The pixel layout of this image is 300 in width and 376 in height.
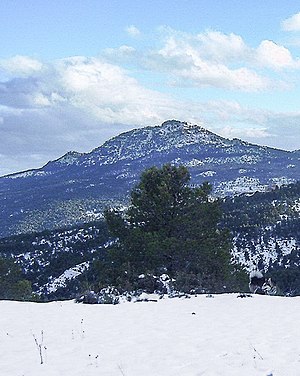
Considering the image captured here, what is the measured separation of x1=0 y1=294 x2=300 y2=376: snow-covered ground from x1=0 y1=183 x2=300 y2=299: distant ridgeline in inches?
1032

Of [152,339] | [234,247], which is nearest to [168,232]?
[152,339]

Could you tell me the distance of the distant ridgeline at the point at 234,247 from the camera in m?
49.6

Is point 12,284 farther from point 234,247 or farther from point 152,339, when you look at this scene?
point 234,247

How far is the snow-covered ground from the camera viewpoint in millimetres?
7629

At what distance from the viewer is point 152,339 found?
9.82 metres

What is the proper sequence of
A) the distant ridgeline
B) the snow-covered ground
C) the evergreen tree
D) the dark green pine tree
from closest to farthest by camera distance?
the snow-covered ground
the dark green pine tree
the evergreen tree
the distant ridgeline

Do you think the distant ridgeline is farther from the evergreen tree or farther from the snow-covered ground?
the snow-covered ground

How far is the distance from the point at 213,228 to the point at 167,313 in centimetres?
1132

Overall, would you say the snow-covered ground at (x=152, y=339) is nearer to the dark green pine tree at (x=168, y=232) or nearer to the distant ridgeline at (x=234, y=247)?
the dark green pine tree at (x=168, y=232)

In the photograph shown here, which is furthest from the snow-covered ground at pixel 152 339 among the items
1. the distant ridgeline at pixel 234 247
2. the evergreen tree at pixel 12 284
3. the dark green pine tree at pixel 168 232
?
the distant ridgeline at pixel 234 247

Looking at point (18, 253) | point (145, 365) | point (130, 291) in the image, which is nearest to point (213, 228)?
point (130, 291)

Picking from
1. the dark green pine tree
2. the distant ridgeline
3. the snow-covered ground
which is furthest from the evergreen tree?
the distant ridgeline

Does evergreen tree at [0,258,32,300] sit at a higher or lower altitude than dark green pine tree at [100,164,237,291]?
lower

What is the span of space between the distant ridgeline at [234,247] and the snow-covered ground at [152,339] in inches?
1032
